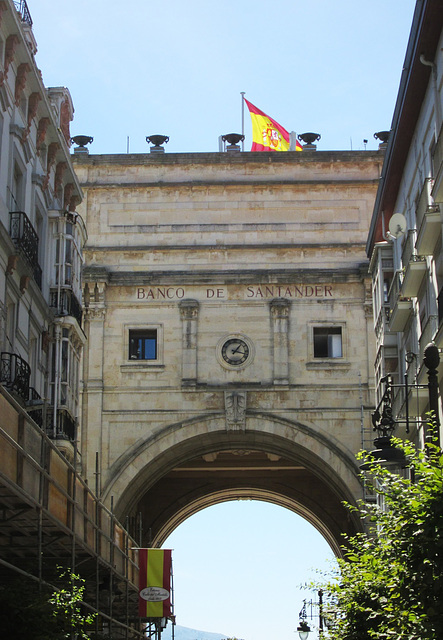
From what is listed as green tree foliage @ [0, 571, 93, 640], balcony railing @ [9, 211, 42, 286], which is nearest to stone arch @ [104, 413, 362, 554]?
balcony railing @ [9, 211, 42, 286]

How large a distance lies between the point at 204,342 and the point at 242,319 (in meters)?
1.49

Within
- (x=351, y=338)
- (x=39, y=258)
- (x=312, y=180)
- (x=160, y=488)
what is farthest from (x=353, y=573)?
(x=160, y=488)

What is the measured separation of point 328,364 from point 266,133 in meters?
9.37

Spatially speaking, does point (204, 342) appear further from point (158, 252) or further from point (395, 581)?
point (395, 581)

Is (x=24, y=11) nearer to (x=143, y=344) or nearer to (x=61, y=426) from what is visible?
(x=61, y=426)

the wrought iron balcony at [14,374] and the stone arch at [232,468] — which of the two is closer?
the wrought iron balcony at [14,374]

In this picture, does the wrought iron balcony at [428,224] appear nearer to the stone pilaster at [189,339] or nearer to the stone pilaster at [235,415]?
the stone pilaster at [235,415]

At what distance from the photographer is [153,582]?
31.4 metres

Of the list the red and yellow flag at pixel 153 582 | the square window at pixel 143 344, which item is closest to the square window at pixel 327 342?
the square window at pixel 143 344

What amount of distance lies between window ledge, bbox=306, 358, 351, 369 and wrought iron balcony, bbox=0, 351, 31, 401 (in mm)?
17800

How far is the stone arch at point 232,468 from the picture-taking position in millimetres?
41219

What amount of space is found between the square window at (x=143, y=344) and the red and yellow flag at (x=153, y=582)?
1157cm

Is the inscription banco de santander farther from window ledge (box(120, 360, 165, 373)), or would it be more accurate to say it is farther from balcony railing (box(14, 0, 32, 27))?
balcony railing (box(14, 0, 32, 27))

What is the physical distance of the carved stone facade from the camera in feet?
137
